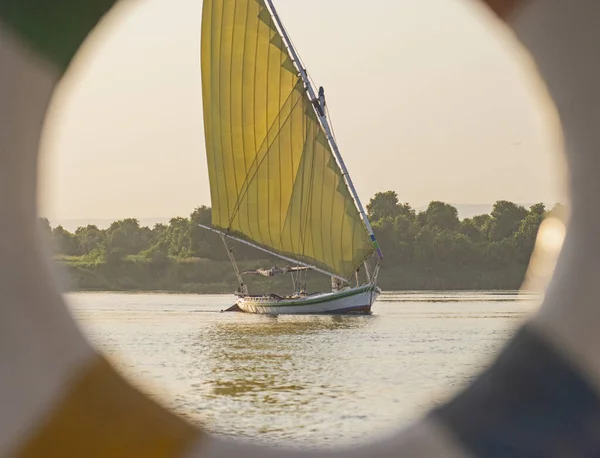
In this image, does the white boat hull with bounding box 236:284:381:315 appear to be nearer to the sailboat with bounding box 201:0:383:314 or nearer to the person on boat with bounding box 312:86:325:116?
the sailboat with bounding box 201:0:383:314

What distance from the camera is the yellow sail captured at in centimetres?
2414

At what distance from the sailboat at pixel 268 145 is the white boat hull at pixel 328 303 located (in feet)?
9.11

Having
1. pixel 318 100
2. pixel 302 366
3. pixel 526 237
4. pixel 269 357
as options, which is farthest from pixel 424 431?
pixel 526 237

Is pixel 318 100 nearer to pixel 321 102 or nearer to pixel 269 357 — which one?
pixel 321 102

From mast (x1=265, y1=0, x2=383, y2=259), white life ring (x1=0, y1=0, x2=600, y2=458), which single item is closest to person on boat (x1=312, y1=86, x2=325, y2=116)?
mast (x1=265, y1=0, x2=383, y2=259)

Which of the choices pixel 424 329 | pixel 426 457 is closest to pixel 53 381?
pixel 426 457

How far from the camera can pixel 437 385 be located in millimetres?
10016

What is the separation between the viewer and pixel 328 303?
28000 millimetres

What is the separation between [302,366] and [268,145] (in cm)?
1203

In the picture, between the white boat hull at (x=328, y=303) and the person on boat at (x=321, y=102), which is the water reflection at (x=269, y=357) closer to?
Answer: the white boat hull at (x=328, y=303)

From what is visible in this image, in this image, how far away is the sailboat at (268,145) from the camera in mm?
24125

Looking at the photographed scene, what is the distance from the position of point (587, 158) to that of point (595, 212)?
0.23m

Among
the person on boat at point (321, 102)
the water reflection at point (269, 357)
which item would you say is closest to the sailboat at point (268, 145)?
the person on boat at point (321, 102)

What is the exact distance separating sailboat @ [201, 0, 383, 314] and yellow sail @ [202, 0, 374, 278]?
23 millimetres
